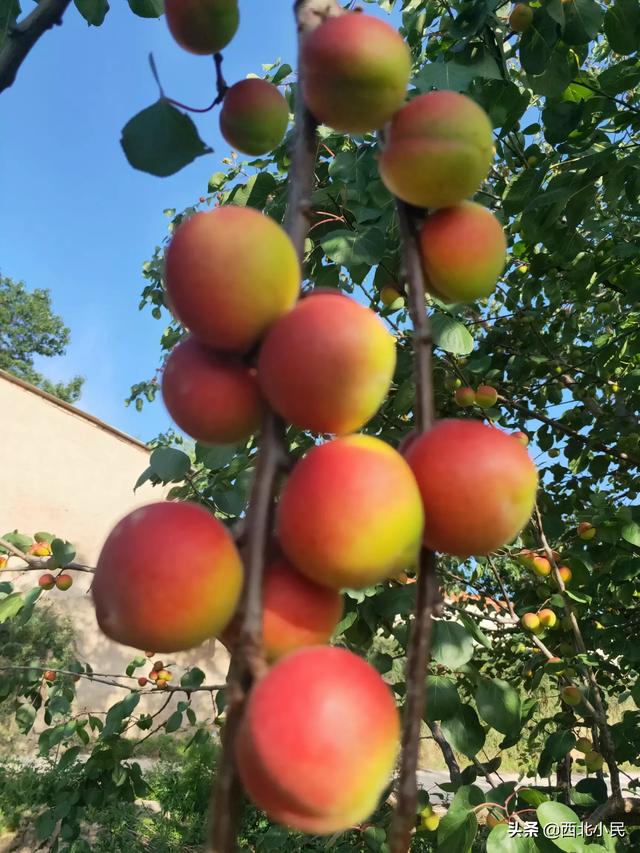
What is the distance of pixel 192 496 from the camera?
2273 millimetres

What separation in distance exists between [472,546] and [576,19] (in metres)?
1.63

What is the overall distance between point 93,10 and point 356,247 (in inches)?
32.7

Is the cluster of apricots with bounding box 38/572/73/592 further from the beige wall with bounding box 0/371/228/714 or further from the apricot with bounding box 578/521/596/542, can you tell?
the beige wall with bounding box 0/371/228/714

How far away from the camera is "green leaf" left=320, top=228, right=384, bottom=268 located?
64.5 inches

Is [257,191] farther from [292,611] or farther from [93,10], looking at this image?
[292,611]

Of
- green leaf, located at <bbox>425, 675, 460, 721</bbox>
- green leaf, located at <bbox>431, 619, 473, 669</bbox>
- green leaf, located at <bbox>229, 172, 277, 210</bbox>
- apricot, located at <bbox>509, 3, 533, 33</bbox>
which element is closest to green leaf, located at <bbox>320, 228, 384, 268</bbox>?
green leaf, located at <bbox>229, 172, 277, 210</bbox>

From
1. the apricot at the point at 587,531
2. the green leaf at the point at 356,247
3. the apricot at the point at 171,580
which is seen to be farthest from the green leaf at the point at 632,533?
the apricot at the point at 171,580

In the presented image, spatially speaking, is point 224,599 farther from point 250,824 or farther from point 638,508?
point 250,824

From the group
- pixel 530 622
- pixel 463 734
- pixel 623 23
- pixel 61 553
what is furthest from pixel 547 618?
pixel 623 23

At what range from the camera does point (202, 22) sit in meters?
0.75

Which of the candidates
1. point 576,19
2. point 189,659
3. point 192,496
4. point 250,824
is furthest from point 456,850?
point 189,659

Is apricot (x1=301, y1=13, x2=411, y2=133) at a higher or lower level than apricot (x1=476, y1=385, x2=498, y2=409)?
higher

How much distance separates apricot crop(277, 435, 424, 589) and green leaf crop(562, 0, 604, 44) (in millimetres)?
1574

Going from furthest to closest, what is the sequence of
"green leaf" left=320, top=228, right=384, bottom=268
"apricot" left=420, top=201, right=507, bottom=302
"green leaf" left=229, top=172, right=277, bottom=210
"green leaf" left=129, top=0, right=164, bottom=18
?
"green leaf" left=229, top=172, right=277, bottom=210, "green leaf" left=320, top=228, right=384, bottom=268, "green leaf" left=129, top=0, right=164, bottom=18, "apricot" left=420, top=201, right=507, bottom=302
